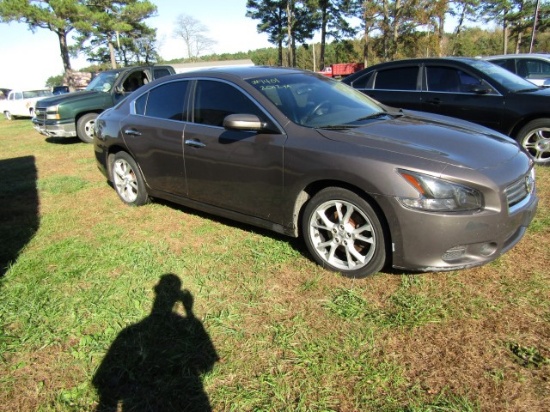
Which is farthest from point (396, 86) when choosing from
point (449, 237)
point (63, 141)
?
point (63, 141)

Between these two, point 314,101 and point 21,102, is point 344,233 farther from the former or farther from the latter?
point 21,102

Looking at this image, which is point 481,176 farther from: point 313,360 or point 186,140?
point 186,140

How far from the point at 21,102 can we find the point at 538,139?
2121cm

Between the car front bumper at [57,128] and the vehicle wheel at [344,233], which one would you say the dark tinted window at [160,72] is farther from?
the vehicle wheel at [344,233]

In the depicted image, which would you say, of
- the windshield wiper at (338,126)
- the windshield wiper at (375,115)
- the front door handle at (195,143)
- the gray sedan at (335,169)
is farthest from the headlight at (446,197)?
the front door handle at (195,143)

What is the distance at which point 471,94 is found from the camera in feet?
19.2

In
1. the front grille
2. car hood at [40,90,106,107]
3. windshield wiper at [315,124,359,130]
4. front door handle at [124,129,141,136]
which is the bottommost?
the front grille

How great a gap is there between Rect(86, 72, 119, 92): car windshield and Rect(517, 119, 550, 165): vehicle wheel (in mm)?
9187

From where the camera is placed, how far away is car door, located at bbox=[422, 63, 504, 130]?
18.7 ft

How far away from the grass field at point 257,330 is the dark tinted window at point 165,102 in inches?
51.1

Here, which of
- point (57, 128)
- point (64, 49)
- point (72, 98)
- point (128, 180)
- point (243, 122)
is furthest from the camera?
point (64, 49)

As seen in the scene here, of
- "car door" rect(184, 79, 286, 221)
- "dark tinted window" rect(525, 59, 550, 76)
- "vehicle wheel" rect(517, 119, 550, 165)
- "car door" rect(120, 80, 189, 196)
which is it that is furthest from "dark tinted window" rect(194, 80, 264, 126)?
"dark tinted window" rect(525, 59, 550, 76)

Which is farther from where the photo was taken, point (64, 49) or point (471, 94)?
point (64, 49)

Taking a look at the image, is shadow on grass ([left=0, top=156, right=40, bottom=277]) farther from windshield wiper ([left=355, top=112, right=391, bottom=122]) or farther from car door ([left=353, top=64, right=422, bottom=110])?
car door ([left=353, top=64, right=422, bottom=110])
